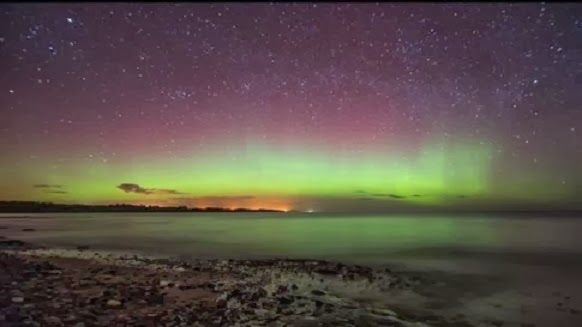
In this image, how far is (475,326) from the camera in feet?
32.6

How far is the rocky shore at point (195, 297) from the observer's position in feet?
28.2

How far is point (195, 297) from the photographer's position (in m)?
11.1

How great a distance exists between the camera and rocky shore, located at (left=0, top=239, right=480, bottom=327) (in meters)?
8.59

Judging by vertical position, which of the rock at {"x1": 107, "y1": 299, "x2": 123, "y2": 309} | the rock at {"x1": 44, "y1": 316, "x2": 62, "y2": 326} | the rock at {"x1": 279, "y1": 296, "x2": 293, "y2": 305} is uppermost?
the rock at {"x1": 44, "y1": 316, "x2": 62, "y2": 326}

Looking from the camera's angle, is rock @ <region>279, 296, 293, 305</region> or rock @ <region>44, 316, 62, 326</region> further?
rock @ <region>279, 296, 293, 305</region>

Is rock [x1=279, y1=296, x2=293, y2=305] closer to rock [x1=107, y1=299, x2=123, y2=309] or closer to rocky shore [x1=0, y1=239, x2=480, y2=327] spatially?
rocky shore [x1=0, y1=239, x2=480, y2=327]

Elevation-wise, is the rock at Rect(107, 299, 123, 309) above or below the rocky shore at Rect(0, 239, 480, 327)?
above

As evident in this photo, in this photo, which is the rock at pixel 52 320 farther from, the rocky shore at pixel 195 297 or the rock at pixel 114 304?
the rock at pixel 114 304

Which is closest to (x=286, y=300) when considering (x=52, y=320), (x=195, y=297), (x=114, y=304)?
(x=195, y=297)

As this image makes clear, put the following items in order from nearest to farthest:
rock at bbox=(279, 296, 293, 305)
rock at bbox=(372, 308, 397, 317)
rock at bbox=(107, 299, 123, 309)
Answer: rock at bbox=(107, 299, 123, 309) < rock at bbox=(372, 308, 397, 317) < rock at bbox=(279, 296, 293, 305)

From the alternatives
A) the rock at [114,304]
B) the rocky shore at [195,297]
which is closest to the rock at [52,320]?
the rocky shore at [195,297]

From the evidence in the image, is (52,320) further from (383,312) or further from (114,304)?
(383,312)

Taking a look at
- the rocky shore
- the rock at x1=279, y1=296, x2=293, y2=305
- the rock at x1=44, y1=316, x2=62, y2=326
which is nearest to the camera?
the rock at x1=44, y1=316, x2=62, y2=326

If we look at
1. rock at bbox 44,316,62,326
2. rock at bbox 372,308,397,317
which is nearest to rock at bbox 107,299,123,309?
rock at bbox 44,316,62,326
